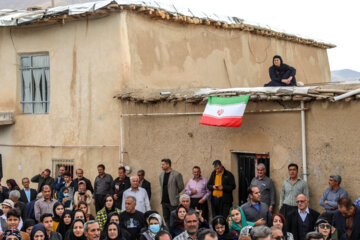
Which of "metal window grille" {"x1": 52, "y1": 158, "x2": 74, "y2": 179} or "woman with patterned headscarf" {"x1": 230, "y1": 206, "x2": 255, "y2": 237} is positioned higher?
"metal window grille" {"x1": 52, "y1": 158, "x2": 74, "y2": 179}

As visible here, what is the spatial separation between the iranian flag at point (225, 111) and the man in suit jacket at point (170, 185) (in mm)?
1306

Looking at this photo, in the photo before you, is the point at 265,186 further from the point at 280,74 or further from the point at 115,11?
the point at 115,11

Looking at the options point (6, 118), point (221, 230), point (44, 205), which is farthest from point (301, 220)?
point (6, 118)

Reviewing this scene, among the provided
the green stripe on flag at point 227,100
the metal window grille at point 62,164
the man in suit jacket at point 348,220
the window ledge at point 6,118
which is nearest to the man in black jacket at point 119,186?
the metal window grille at point 62,164

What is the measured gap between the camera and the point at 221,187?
10906mm

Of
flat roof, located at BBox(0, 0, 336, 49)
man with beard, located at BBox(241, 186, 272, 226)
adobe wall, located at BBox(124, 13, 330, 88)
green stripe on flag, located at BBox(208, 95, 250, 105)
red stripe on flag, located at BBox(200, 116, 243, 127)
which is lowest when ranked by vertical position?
man with beard, located at BBox(241, 186, 272, 226)

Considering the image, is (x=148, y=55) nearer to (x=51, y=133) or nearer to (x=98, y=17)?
(x=98, y=17)

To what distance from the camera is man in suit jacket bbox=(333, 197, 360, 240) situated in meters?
8.21

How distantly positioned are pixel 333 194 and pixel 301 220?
845 millimetres

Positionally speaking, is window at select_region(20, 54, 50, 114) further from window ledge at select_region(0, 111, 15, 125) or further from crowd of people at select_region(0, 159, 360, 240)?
crowd of people at select_region(0, 159, 360, 240)

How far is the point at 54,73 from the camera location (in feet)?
49.2

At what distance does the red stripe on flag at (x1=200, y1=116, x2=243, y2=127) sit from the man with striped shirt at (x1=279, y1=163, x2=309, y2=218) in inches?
55.8

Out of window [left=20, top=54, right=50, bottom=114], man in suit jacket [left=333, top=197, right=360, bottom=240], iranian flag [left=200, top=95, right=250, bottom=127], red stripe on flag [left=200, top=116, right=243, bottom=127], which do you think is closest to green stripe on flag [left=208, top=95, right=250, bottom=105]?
iranian flag [left=200, top=95, right=250, bottom=127]

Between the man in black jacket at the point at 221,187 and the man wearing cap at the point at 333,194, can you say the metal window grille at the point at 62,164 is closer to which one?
the man in black jacket at the point at 221,187
